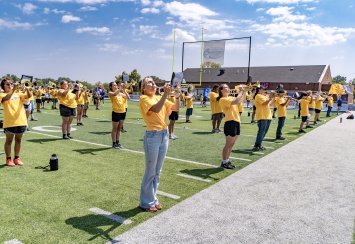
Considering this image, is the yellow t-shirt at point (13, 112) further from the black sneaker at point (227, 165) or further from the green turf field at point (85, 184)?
the black sneaker at point (227, 165)

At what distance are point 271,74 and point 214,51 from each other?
3262 centimetres

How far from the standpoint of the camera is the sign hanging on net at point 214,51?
30977mm

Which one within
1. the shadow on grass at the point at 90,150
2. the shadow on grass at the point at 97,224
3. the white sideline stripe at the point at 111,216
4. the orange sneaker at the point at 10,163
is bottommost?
the shadow on grass at the point at 97,224

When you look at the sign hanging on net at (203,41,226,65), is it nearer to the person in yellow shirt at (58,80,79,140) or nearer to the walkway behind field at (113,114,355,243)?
the person in yellow shirt at (58,80,79,140)

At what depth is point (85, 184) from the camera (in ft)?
18.4

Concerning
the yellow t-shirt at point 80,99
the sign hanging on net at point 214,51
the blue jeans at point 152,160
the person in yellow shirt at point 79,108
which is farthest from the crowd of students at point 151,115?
the sign hanging on net at point 214,51

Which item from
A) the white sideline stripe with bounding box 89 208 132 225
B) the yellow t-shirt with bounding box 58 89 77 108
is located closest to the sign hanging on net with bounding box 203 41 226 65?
the yellow t-shirt with bounding box 58 89 77 108

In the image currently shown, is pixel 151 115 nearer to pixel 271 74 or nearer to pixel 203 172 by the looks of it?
pixel 203 172

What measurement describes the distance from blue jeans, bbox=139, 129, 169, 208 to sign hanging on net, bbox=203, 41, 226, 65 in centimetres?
2731

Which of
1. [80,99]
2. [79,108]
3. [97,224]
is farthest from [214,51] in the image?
[97,224]

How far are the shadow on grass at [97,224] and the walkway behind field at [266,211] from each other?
0.25m

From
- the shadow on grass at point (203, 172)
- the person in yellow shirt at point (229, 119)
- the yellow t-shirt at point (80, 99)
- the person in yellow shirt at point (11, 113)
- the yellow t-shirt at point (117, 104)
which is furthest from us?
the yellow t-shirt at point (80, 99)

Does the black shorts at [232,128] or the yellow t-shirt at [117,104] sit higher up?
the yellow t-shirt at [117,104]

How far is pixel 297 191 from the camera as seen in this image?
221 inches
